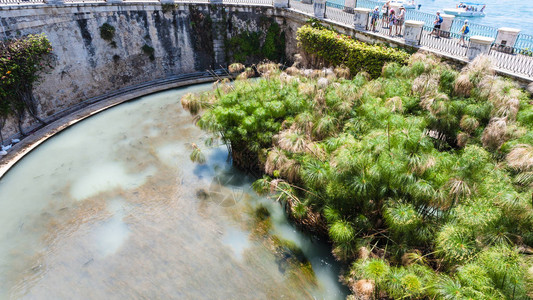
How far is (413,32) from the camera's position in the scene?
12656 mm

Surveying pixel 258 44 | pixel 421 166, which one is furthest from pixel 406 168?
pixel 258 44

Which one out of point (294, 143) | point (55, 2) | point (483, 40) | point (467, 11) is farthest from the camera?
point (467, 11)

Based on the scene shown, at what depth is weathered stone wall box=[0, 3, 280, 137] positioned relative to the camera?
584 inches

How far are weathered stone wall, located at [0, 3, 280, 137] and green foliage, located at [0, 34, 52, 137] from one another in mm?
459

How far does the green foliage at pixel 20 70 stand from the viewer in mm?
12883

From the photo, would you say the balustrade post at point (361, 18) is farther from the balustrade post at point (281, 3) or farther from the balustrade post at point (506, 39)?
the balustrade post at point (281, 3)

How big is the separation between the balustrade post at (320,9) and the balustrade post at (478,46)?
7.75 metres

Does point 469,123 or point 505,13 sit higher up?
point 505,13

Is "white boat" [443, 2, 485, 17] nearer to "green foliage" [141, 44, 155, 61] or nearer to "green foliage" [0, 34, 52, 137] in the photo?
"green foliage" [141, 44, 155, 61]

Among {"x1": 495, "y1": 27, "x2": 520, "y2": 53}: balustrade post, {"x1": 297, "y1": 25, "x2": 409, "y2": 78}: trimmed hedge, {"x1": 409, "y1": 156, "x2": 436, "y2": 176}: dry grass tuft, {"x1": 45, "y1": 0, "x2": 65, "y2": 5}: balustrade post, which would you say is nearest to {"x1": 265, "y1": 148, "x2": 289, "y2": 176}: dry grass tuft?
{"x1": 409, "y1": 156, "x2": 436, "y2": 176}: dry grass tuft

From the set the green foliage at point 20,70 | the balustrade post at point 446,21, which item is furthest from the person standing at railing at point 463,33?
the green foliage at point 20,70

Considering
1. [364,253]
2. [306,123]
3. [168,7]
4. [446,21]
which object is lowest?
[364,253]

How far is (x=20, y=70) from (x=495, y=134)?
17.1 m

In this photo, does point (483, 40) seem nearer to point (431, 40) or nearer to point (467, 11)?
A: point (431, 40)
